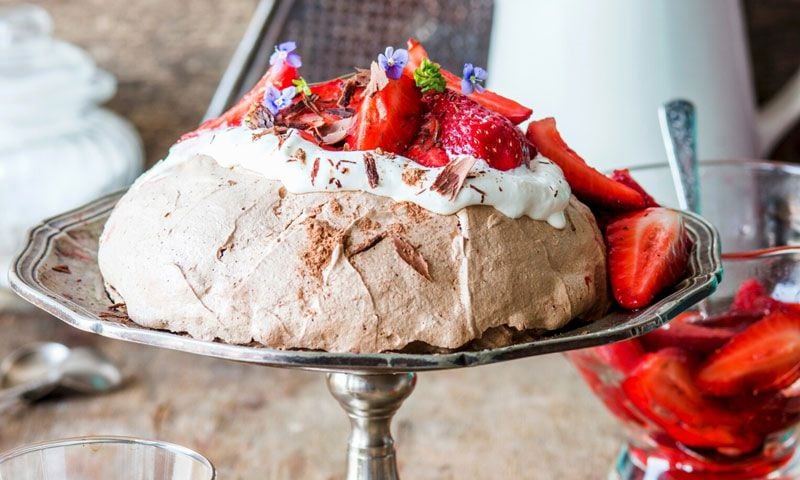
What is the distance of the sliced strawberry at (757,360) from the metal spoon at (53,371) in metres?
0.97

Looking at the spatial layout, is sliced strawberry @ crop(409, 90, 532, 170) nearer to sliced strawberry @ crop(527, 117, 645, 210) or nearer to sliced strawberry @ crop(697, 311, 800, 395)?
sliced strawberry @ crop(527, 117, 645, 210)

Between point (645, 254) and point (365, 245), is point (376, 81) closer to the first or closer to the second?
point (365, 245)

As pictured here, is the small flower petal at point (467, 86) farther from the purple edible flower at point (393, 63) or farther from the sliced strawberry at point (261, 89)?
the sliced strawberry at point (261, 89)

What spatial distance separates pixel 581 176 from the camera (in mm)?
1033

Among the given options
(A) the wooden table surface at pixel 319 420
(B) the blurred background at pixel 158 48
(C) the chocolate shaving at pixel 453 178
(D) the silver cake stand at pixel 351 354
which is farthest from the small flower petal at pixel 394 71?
(B) the blurred background at pixel 158 48

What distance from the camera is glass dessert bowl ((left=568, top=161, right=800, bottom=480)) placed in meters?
1.14

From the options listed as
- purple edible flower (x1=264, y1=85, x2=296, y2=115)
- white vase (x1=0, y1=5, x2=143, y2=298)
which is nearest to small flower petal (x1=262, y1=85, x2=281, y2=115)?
purple edible flower (x1=264, y1=85, x2=296, y2=115)

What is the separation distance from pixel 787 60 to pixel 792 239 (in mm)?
878

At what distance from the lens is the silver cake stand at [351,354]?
78 cm

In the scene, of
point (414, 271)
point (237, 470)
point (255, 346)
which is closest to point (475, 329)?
point (414, 271)

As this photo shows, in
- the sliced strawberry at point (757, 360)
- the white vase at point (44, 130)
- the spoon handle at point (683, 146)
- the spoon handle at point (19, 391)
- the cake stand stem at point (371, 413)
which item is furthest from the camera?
the white vase at point (44, 130)

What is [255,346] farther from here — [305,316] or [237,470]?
[237,470]

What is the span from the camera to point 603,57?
1.69 meters

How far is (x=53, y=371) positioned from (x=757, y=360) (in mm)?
1047
